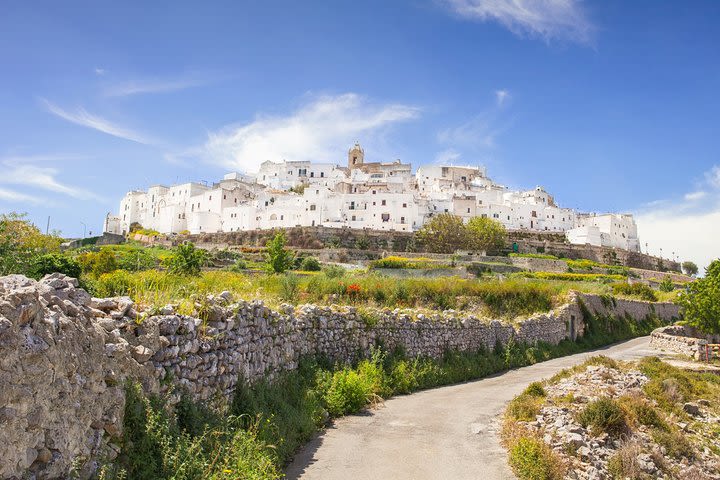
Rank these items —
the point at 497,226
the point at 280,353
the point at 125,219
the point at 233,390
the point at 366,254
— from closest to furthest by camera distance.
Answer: the point at 233,390
the point at 280,353
the point at 366,254
the point at 497,226
the point at 125,219

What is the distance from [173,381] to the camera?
269 inches

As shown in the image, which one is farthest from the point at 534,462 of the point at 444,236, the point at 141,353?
the point at 444,236

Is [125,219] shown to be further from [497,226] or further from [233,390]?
[233,390]

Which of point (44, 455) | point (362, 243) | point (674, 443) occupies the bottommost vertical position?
point (674, 443)

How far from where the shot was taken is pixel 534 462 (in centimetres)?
901

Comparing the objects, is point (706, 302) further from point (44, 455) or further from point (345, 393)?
point (44, 455)

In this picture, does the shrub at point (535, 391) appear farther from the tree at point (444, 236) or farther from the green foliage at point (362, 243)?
the tree at point (444, 236)

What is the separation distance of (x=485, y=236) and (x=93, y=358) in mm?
72558

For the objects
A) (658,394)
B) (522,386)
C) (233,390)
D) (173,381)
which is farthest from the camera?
(522,386)

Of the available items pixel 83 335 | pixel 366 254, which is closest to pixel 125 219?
pixel 366 254

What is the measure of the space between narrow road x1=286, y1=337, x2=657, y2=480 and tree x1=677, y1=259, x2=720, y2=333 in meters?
21.0

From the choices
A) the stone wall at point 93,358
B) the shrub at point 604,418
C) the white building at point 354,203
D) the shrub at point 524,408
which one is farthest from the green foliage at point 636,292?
the white building at point 354,203

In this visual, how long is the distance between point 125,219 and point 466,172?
68.0m

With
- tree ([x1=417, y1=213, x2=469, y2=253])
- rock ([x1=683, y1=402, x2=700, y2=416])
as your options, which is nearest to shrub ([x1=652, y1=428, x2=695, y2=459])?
rock ([x1=683, y1=402, x2=700, y2=416])
